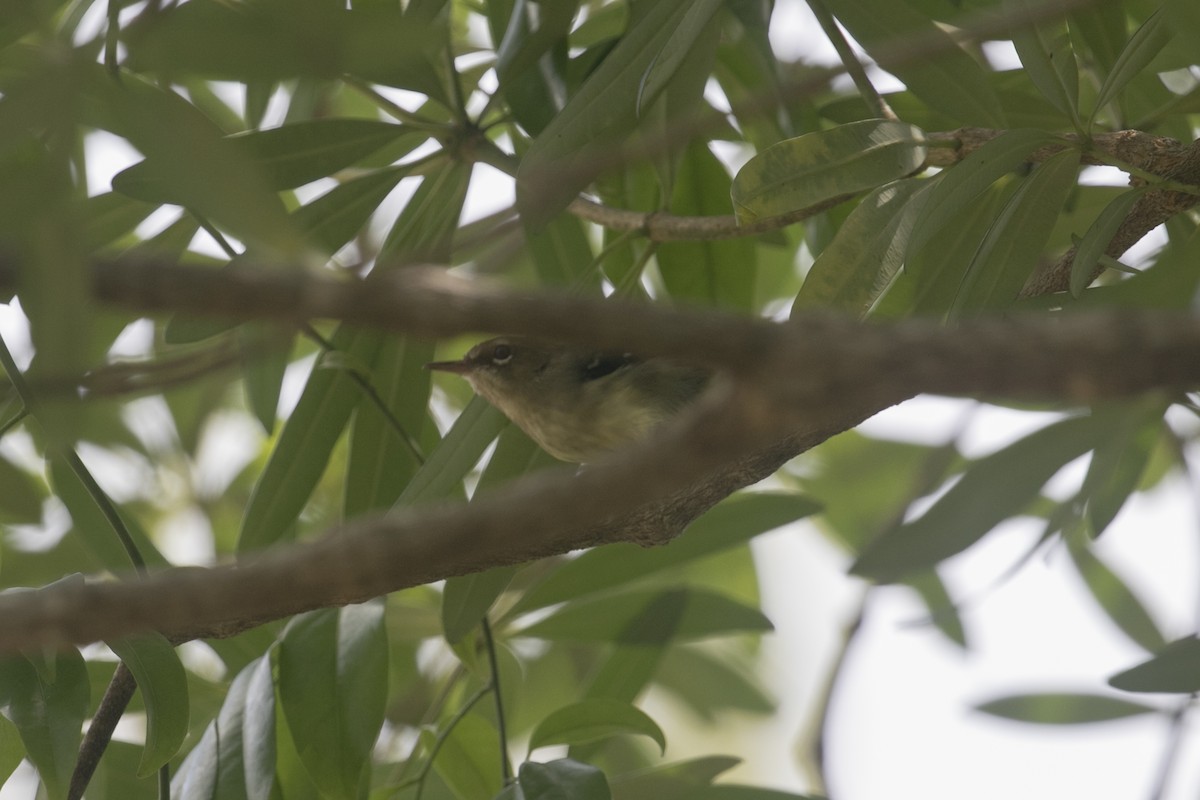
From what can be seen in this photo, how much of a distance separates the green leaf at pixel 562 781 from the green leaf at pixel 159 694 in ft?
2.00

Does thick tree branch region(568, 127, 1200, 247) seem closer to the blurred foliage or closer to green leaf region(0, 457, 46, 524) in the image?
the blurred foliage

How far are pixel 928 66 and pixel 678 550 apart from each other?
1.30 m

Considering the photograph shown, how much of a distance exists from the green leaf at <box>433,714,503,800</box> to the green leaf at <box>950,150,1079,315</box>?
132cm

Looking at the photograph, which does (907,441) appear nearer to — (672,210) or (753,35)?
(672,210)

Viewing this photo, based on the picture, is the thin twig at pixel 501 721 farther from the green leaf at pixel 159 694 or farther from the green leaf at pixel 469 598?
the green leaf at pixel 159 694

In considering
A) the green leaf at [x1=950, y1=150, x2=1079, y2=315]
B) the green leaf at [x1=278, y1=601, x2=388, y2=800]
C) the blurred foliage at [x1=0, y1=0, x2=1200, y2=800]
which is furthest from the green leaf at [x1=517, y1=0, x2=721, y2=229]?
the green leaf at [x1=278, y1=601, x2=388, y2=800]

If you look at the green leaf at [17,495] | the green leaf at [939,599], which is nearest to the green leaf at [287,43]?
the green leaf at [17,495]

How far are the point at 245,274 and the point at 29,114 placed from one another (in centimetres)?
48

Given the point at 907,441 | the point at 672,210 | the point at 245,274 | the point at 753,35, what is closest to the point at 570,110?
the point at 753,35

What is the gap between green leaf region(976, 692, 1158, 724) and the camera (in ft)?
9.19

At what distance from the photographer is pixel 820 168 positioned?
199 cm

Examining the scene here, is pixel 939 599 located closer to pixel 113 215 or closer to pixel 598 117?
pixel 598 117

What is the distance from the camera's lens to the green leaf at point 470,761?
2.41m

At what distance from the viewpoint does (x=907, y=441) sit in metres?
4.31
